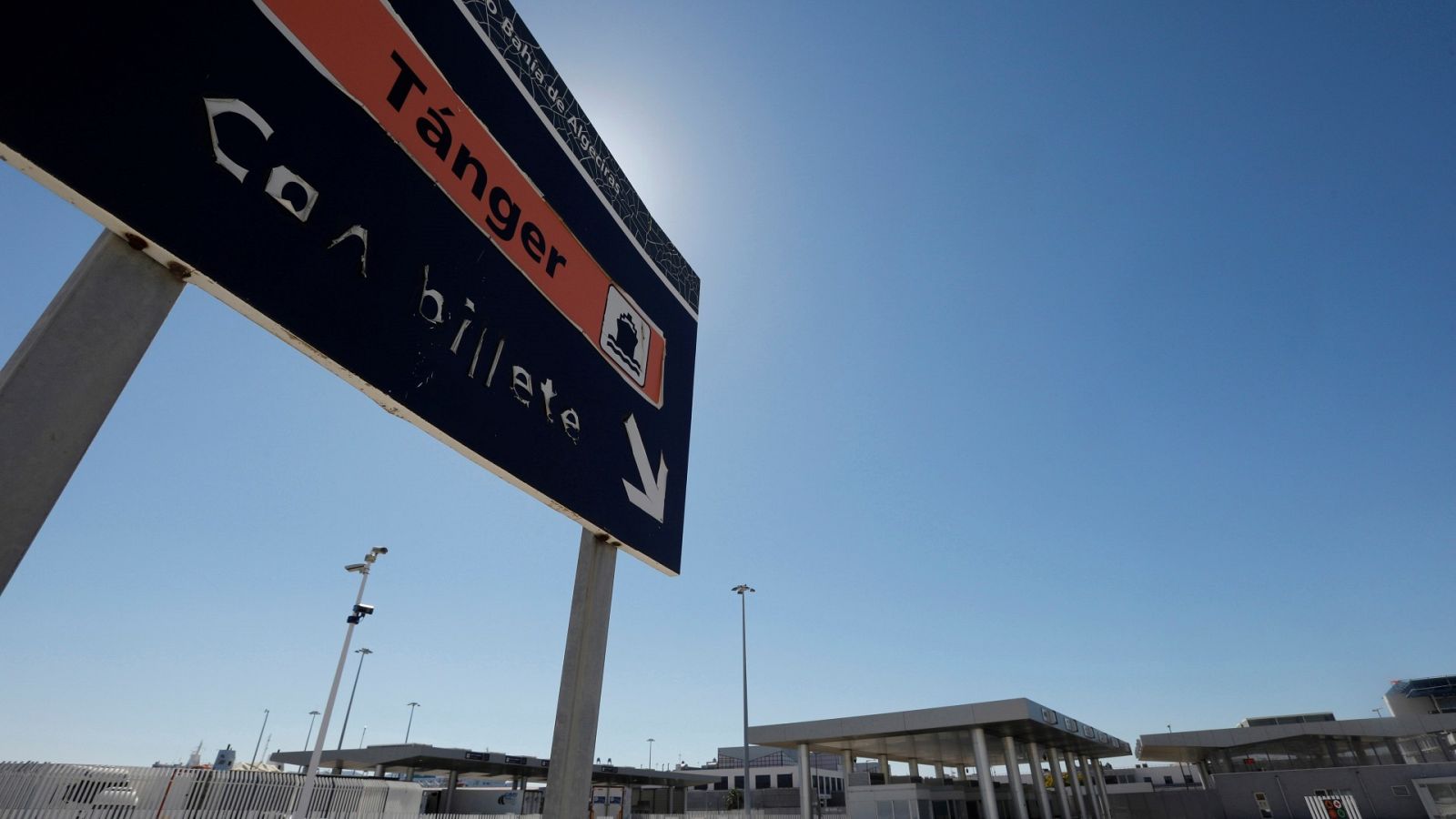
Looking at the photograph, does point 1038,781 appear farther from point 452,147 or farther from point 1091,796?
point 452,147

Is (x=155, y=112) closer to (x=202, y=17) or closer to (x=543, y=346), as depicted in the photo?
(x=202, y=17)

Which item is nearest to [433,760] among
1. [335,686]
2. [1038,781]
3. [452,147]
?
[335,686]

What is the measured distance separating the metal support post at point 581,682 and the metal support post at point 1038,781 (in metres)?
36.1

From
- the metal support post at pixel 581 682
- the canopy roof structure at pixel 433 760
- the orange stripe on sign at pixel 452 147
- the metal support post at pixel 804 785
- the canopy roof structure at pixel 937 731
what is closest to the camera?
the orange stripe on sign at pixel 452 147

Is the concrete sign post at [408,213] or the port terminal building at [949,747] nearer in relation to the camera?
the concrete sign post at [408,213]

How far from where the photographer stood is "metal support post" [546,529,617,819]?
4.31 meters

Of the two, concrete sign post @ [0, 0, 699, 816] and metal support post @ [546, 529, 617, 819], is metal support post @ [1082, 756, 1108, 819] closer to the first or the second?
metal support post @ [546, 529, 617, 819]

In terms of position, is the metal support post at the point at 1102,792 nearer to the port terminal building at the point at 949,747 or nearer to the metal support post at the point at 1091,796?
the metal support post at the point at 1091,796

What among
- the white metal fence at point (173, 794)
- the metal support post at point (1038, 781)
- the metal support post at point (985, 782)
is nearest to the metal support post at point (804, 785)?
the metal support post at point (985, 782)

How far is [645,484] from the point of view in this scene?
5.67 m

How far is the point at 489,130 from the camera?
4.32 metres

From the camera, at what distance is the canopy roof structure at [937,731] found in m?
25.9

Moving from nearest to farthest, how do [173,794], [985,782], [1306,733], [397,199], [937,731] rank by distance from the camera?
[397,199], [173,794], [985,782], [937,731], [1306,733]

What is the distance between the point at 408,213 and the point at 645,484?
293 centimetres
